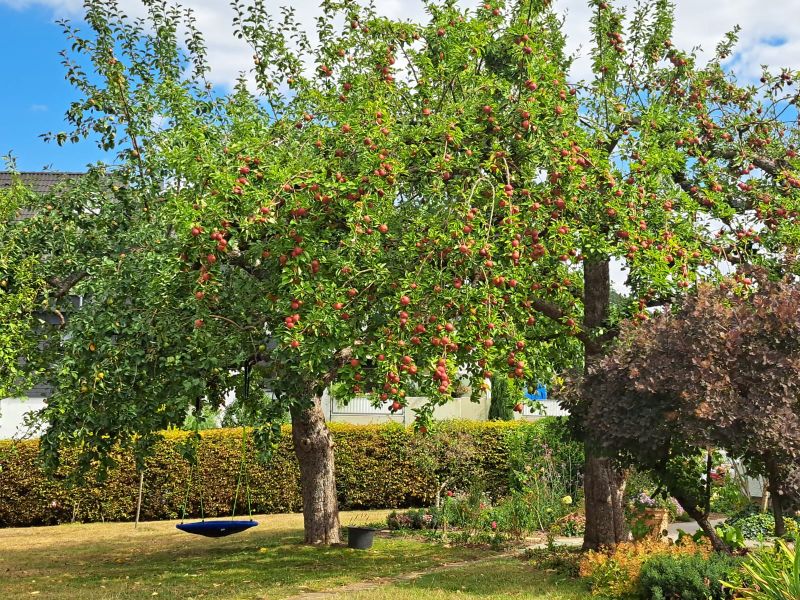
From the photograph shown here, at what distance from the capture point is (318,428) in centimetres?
1374

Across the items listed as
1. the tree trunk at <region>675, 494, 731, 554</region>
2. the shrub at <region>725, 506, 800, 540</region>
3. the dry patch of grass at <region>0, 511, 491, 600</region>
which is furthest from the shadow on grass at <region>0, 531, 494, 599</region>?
the shrub at <region>725, 506, 800, 540</region>

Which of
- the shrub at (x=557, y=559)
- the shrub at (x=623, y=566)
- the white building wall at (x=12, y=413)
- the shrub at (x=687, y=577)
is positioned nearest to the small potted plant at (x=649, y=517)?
the shrub at (x=557, y=559)

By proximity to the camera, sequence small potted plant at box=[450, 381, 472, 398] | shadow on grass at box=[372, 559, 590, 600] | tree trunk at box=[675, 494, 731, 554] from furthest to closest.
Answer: tree trunk at box=[675, 494, 731, 554] → shadow on grass at box=[372, 559, 590, 600] → small potted plant at box=[450, 381, 472, 398]

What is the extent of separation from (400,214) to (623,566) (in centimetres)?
458

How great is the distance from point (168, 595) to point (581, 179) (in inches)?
263

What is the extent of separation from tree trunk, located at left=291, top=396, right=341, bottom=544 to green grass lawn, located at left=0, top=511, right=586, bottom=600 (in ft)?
1.43

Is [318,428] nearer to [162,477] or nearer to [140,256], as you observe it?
[140,256]

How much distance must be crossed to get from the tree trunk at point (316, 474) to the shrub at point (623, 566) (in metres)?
4.77

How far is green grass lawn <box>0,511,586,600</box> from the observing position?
10.3 metres

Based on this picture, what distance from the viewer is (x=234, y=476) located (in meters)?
18.4

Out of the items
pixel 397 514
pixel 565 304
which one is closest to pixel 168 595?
pixel 565 304

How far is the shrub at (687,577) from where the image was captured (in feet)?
27.6

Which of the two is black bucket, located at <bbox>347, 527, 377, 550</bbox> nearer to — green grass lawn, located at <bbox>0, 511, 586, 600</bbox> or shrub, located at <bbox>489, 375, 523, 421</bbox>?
green grass lawn, located at <bbox>0, 511, 586, 600</bbox>

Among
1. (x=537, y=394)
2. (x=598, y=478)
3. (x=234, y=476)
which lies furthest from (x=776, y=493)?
(x=234, y=476)
